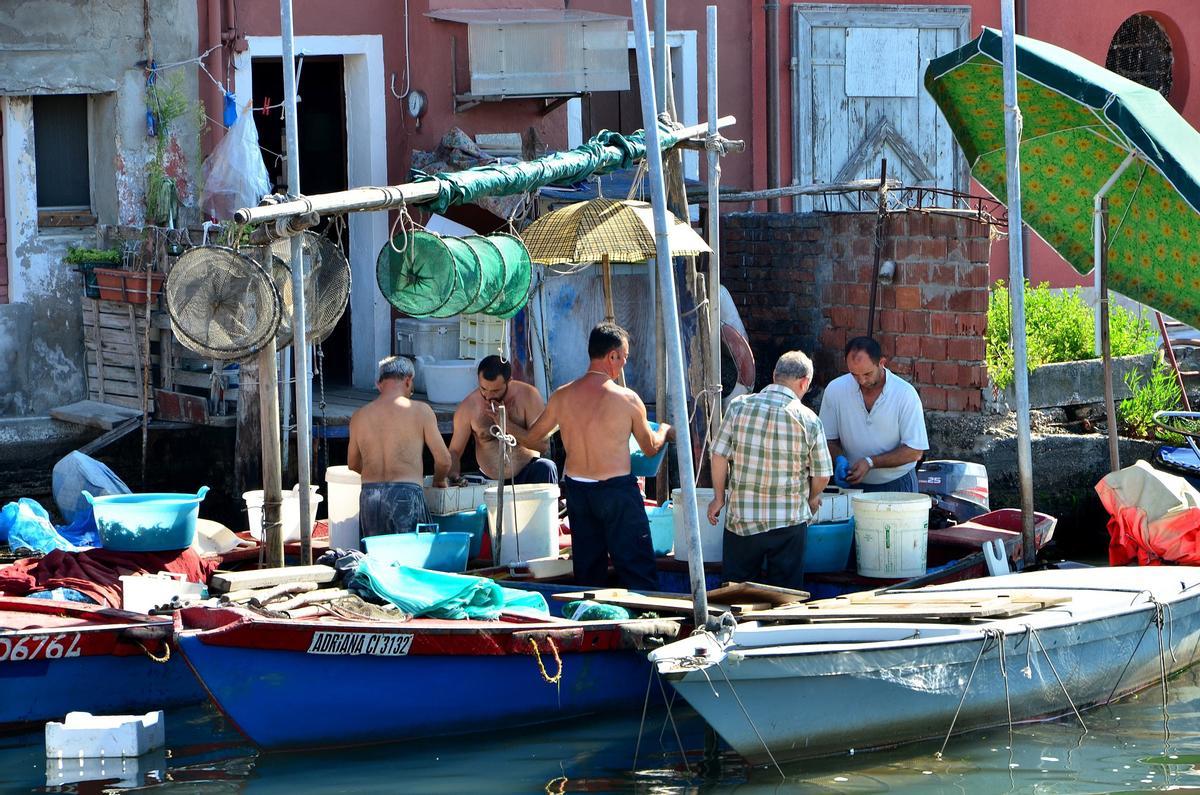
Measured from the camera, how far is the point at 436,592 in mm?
9133

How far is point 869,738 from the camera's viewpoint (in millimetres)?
8625

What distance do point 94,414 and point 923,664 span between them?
25.2 ft

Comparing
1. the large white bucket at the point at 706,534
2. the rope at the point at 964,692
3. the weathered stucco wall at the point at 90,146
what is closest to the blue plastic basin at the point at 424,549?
the large white bucket at the point at 706,534

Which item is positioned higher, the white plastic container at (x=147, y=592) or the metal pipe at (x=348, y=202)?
the metal pipe at (x=348, y=202)

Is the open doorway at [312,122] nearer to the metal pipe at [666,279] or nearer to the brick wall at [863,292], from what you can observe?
the brick wall at [863,292]

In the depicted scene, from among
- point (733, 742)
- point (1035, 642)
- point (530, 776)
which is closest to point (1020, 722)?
point (1035, 642)

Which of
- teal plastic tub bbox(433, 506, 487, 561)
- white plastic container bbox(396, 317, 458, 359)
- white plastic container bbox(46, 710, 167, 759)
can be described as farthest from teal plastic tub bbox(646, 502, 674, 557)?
white plastic container bbox(396, 317, 458, 359)

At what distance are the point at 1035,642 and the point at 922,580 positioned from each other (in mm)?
1035

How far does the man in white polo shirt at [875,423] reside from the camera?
10.6 meters

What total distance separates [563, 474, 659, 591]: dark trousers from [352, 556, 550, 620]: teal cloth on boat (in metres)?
0.72

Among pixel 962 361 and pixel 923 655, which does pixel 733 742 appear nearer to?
Answer: pixel 923 655

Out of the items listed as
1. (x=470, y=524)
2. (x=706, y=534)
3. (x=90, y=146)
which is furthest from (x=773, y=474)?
(x=90, y=146)

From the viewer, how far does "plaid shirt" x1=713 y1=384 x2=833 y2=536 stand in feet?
30.5

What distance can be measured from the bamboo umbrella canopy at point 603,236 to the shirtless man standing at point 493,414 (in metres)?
0.74
